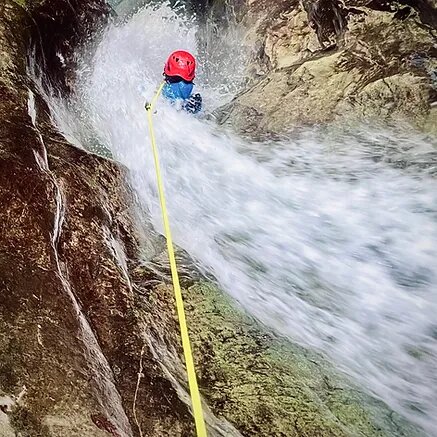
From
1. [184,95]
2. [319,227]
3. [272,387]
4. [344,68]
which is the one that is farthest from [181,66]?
[272,387]

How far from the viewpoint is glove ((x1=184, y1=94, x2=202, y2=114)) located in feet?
20.9

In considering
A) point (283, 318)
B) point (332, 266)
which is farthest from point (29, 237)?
point (332, 266)

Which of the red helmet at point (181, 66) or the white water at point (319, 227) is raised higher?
the red helmet at point (181, 66)

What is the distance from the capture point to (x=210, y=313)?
342 cm

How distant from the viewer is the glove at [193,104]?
250 inches

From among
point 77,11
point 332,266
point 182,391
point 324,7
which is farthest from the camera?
point 77,11

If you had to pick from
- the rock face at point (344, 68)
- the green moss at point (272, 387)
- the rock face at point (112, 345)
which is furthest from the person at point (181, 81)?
the green moss at point (272, 387)

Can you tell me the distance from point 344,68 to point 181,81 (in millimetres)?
2055

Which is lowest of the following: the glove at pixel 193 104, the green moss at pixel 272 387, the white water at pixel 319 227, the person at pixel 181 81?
the green moss at pixel 272 387

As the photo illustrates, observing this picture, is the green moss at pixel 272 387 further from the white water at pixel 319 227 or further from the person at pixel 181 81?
the person at pixel 181 81

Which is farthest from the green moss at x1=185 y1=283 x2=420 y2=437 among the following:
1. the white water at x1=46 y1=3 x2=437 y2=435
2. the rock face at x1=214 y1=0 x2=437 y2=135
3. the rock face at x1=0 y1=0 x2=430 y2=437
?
the rock face at x1=214 y1=0 x2=437 y2=135

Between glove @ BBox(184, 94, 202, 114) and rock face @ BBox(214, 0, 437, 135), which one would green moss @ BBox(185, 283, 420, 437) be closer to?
rock face @ BBox(214, 0, 437, 135)

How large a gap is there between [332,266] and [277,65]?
344 cm

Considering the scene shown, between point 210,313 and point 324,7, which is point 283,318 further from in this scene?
point 324,7
